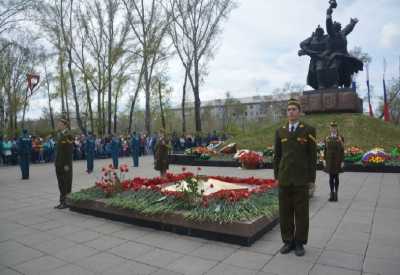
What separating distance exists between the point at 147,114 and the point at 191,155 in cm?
1360

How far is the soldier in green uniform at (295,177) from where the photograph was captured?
13.0 feet

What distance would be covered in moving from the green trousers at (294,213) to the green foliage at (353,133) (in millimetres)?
13204

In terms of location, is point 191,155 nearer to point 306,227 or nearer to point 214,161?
point 214,161

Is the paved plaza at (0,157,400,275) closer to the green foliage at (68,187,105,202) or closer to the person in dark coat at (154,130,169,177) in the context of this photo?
the green foliage at (68,187,105,202)

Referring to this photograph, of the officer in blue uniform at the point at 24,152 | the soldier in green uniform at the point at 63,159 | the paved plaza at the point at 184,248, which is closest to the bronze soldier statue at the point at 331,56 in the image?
the paved plaza at the point at 184,248

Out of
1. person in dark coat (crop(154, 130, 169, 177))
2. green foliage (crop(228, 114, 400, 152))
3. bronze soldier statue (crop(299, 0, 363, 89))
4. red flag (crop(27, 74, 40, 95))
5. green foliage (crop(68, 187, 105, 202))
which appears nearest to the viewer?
green foliage (crop(68, 187, 105, 202))

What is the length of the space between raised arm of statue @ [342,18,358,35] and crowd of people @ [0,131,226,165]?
13726 mm

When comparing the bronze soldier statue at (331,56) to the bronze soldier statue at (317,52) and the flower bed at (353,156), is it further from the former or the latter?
the flower bed at (353,156)

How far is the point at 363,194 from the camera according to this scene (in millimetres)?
7672

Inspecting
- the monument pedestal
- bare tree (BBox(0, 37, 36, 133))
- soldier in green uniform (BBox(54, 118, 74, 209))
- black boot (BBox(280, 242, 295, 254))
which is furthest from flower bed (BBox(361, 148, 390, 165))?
bare tree (BBox(0, 37, 36, 133))

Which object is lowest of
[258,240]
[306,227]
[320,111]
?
[258,240]

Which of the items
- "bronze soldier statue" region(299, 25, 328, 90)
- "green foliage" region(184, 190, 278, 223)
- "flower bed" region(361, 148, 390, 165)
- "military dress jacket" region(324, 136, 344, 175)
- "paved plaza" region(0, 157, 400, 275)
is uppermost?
"bronze soldier statue" region(299, 25, 328, 90)

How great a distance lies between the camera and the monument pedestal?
1956cm

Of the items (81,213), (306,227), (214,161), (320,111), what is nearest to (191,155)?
(214,161)
